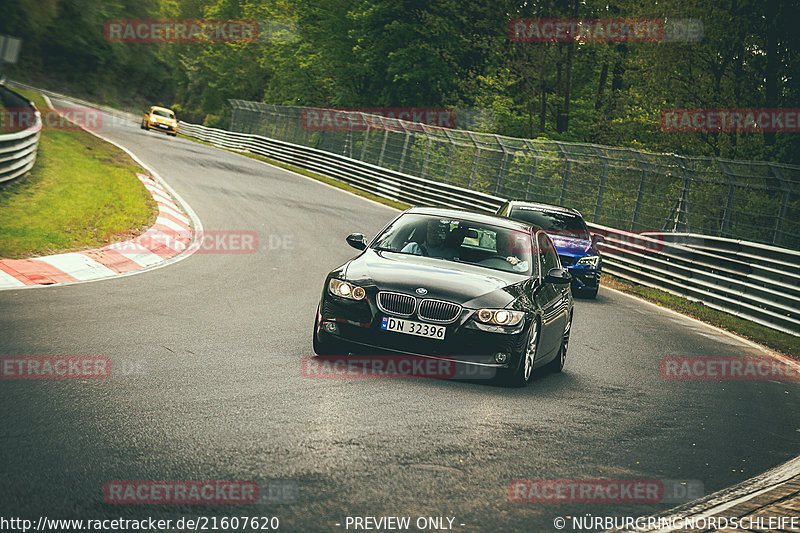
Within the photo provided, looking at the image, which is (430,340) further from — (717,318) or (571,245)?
(717,318)

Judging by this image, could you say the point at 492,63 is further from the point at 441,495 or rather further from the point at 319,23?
the point at 441,495

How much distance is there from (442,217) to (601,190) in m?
15.7

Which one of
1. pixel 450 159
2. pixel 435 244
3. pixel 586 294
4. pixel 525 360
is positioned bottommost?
pixel 586 294

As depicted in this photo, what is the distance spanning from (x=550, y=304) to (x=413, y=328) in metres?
1.86

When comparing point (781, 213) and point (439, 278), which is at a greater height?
point (781, 213)

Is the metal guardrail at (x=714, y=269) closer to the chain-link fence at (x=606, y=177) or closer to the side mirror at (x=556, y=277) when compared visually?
the chain-link fence at (x=606, y=177)

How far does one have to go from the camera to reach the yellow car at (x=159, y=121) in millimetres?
52812

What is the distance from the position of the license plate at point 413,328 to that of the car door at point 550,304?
1.30m

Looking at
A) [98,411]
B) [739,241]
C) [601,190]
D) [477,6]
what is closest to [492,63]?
[477,6]

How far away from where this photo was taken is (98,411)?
18.4 ft

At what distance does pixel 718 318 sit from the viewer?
16.2m

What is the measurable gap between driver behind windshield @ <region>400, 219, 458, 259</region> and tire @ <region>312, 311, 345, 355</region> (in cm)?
132

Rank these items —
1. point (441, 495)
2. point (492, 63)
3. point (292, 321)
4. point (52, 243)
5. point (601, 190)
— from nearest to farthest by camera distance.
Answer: point (441, 495), point (292, 321), point (52, 243), point (601, 190), point (492, 63)

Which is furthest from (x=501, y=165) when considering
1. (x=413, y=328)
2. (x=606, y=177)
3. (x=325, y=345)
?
(x=413, y=328)
